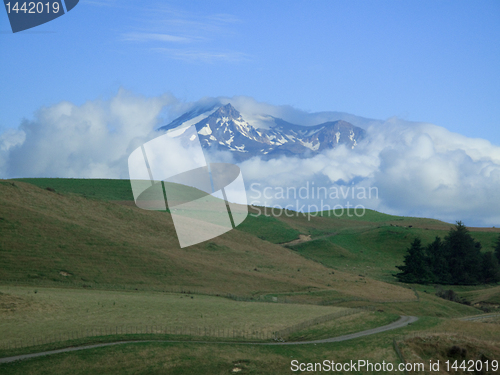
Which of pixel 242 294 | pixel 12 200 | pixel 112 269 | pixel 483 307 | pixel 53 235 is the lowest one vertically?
pixel 483 307

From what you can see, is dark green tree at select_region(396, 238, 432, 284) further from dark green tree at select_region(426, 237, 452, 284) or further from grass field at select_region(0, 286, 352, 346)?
grass field at select_region(0, 286, 352, 346)

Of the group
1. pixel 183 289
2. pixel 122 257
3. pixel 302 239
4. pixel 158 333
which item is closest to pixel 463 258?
pixel 302 239

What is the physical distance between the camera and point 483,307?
209ft

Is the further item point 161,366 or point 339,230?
point 339,230

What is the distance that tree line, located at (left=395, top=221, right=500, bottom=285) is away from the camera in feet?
289

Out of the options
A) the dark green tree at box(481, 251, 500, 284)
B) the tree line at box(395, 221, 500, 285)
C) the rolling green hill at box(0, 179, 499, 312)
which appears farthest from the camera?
the dark green tree at box(481, 251, 500, 284)

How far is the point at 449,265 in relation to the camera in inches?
3755

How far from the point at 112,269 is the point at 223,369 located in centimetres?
3638

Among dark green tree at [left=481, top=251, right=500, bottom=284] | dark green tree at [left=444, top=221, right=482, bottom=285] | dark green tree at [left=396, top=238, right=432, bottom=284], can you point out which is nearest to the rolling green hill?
dark green tree at [left=396, top=238, right=432, bottom=284]

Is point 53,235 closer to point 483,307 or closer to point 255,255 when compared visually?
point 255,255

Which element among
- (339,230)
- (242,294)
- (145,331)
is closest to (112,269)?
(242,294)

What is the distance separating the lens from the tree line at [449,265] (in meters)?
87.9

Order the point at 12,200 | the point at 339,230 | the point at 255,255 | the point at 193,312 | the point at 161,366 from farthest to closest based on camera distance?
the point at 339,230
the point at 255,255
the point at 12,200
the point at 193,312
the point at 161,366

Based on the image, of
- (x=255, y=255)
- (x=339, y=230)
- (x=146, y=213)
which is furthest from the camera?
(x=339, y=230)
